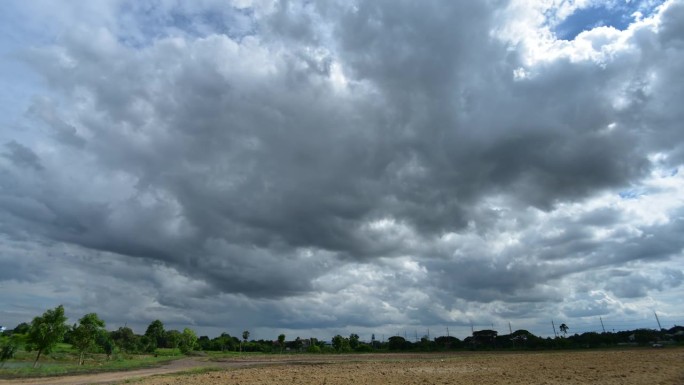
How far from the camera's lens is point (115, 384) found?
106 feet

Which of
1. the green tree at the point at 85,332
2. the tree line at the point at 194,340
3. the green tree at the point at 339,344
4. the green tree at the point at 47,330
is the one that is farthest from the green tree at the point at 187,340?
the green tree at the point at 47,330

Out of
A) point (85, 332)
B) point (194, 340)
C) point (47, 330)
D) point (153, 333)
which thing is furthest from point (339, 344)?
point (47, 330)

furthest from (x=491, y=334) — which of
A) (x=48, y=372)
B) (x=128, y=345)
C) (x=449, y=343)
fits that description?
(x=48, y=372)

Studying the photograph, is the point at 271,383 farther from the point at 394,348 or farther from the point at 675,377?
the point at 394,348

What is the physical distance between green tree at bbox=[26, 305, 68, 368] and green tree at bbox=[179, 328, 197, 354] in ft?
217

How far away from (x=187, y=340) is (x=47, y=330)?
235 ft

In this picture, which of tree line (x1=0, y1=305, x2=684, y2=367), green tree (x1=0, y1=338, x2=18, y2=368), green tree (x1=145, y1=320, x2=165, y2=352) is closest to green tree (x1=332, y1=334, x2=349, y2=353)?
tree line (x1=0, y1=305, x2=684, y2=367)

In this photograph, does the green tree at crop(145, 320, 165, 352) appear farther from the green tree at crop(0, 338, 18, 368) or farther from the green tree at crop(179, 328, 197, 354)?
the green tree at crop(0, 338, 18, 368)

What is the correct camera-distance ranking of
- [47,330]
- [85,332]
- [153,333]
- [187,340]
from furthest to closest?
[153,333] → [187,340] → [85,332] → [47,330]

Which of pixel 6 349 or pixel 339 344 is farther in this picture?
pixel 339 344

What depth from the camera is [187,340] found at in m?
118

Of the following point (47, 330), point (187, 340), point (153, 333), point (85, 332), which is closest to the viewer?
point (47, 330)

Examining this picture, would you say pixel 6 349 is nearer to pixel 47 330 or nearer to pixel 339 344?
pixel 47 330

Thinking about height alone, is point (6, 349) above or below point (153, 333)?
below
